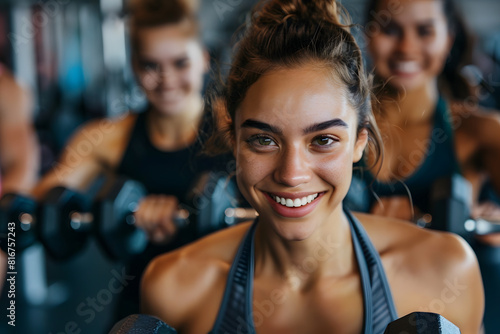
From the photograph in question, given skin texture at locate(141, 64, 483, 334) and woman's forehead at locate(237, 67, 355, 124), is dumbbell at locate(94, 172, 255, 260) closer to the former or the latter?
skin texture at locate(141, 64, 483, 334)

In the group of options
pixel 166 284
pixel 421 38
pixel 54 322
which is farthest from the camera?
pixel 54 322

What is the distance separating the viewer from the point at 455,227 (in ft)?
3.59

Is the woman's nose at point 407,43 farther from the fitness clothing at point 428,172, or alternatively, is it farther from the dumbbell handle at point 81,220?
the dumbbell handle at point 81,220

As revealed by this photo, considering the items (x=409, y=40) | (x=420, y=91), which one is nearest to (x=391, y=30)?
(x=409, y=40)

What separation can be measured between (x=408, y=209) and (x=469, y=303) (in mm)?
465

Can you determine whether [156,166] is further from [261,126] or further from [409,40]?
[261,126]

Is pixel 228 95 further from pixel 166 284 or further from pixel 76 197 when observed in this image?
pixel 76 197

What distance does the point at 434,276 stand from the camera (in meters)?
0.88

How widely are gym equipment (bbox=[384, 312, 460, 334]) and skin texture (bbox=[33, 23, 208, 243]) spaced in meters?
1.09

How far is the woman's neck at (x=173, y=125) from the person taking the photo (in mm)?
1772

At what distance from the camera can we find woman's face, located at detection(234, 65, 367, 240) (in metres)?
0.76

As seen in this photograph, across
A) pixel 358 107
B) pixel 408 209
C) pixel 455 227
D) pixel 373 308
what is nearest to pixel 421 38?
pixel 408 209

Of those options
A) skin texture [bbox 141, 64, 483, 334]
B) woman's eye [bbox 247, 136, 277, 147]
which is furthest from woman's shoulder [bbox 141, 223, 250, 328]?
woman's eye [bbox 247, 136, 277, 147]

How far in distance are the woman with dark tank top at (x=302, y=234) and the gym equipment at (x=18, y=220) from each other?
18.4 inches
